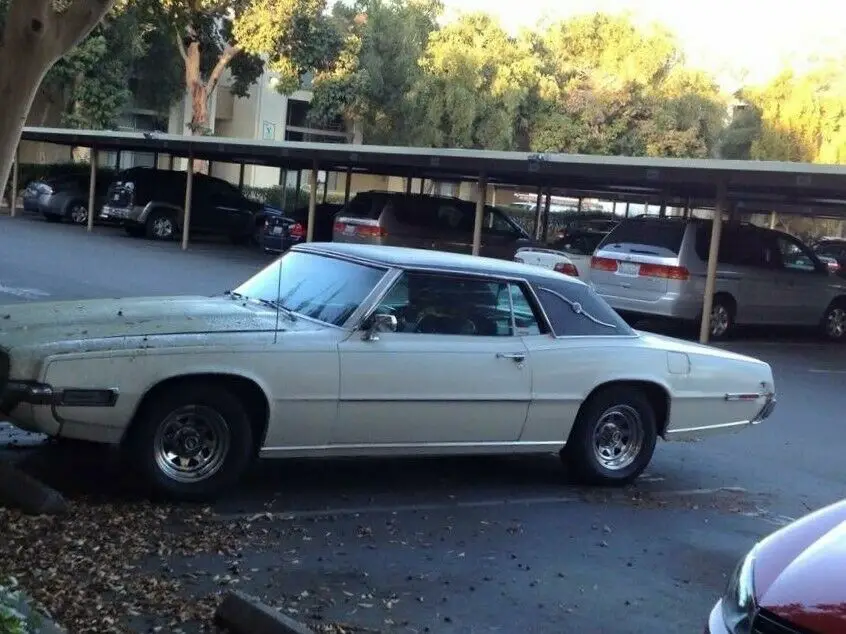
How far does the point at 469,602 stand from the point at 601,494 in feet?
8.64

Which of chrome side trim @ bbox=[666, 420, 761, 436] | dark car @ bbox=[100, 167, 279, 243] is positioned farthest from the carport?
chrome side trim @ bbox=[666, 420, 761, 436]

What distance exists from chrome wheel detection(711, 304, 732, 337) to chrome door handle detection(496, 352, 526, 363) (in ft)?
34.6

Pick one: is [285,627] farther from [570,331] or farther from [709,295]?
[709,295]

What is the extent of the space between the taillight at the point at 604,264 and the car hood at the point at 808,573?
1325 centimetres

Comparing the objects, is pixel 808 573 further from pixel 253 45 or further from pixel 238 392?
pixel 253 45

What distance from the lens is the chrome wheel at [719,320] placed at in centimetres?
1764

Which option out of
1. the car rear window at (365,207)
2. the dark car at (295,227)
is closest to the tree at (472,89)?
the dark car at (295,227)

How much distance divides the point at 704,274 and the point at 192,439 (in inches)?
471

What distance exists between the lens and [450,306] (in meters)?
7.61

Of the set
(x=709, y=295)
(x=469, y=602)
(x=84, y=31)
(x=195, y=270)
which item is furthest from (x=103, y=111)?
(x=469, y=602)

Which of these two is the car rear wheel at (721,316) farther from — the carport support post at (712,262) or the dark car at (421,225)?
the dark car at (421,225)

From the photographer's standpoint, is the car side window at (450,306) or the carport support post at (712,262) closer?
the car side window at (450,306)

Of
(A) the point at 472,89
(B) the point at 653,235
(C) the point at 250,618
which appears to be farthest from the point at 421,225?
(A) the point at 472,89

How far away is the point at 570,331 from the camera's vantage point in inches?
314
